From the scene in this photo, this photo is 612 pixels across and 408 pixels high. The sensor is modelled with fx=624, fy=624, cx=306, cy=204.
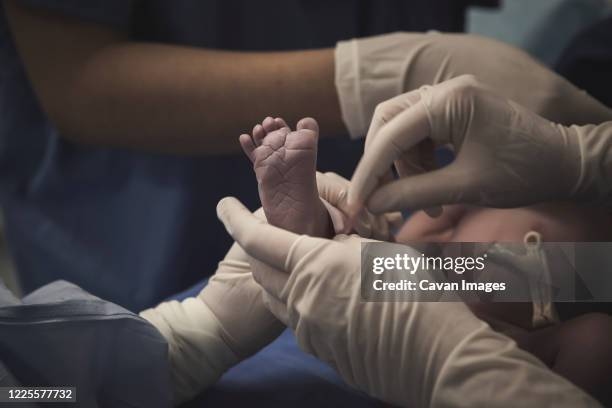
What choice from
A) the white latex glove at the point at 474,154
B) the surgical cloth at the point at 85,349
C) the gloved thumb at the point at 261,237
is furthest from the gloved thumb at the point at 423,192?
the surgical cloth at the point at 85,349

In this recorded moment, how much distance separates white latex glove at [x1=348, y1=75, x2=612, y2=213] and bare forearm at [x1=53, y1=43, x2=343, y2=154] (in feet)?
1.03

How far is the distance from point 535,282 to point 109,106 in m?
0.72

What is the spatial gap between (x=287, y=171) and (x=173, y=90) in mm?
451

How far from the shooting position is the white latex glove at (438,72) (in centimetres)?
83

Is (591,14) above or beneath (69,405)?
above

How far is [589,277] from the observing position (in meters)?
0.67

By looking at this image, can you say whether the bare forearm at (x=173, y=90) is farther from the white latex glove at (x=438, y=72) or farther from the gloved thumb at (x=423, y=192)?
the gloved thumb at (x=423, y=192)

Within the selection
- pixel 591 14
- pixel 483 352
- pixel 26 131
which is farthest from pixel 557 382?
pixel 591 14

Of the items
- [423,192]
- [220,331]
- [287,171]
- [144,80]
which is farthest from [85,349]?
[144,80]

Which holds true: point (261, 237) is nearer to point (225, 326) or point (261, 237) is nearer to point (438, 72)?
point (225, 326)

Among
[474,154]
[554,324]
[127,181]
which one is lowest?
[554,324]

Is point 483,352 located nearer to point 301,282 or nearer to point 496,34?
point 301,282

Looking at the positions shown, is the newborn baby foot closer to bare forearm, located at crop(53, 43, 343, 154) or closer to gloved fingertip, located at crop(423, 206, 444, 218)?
gloved fingertip, located at crop(423, 206, 444, 218)

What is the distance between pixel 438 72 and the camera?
89 centimetres
